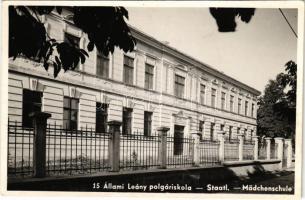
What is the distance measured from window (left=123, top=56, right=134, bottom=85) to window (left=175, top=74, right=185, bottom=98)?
1769mm

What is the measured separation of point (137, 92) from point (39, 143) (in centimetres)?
655

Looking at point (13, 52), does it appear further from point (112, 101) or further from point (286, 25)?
point (112, 101)

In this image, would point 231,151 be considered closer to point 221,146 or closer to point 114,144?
point 221,146

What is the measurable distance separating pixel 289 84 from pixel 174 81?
638 cm

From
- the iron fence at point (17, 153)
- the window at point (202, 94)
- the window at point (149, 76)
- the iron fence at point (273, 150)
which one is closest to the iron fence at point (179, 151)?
the iron fence at point (17, 153)

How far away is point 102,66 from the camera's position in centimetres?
1060

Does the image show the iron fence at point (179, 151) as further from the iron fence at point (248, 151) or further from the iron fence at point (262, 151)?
the iron fence at point (262, 151)

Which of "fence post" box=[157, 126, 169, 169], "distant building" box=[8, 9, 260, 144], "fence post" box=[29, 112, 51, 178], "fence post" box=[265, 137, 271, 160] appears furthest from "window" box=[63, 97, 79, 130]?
"fence post" box=[265, 137, 271, 160]

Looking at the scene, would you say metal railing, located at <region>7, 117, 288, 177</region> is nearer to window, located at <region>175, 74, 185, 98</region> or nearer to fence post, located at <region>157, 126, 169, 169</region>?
fence post, located at <region>157, 126, 169, 169</region>

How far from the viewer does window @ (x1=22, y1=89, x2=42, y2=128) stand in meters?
7.75

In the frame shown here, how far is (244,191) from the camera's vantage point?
5.48 metres

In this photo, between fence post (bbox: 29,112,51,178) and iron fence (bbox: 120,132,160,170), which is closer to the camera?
fence post (bbox: 29,112,51,178)

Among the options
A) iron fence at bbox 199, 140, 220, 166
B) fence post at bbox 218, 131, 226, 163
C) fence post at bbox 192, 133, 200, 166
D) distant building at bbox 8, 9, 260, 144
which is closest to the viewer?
fence post at bbox 192, 133, 200, 166

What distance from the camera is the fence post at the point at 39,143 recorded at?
4.88 metres
